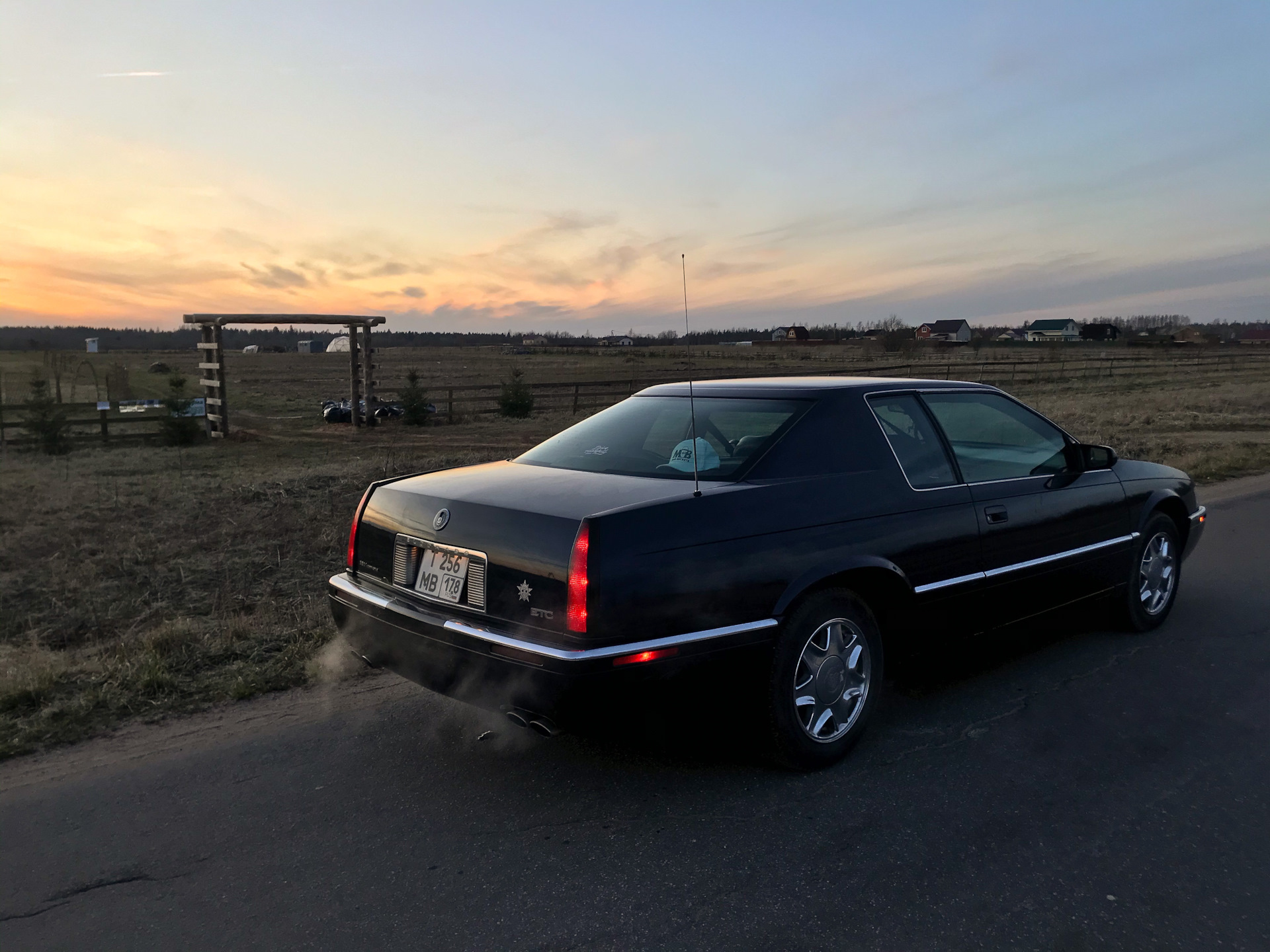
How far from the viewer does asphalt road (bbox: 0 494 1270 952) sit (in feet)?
8.30

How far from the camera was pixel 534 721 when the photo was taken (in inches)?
118

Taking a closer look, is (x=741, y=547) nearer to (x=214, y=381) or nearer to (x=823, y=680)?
(x=823, y=680)

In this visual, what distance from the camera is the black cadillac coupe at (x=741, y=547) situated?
3002mm

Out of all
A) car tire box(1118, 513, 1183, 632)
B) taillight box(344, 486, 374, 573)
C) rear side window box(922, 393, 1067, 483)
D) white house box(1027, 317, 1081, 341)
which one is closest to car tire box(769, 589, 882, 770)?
rear side window box(922, 393, 1067, 483)

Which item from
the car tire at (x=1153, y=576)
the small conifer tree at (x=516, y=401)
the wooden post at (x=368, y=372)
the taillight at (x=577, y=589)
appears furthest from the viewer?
the small conifer tree at (x=516, y=401)

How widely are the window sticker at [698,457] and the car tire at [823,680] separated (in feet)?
2.26

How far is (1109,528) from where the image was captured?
4863 mm

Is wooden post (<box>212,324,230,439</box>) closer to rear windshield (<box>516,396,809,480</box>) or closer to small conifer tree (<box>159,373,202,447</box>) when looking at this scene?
small conifer tree (<box>159,373,202,447</box>)

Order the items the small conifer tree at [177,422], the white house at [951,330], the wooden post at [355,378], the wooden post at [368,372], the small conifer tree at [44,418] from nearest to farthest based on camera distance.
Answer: the small conifer tree at [44,418] → the small conifer tree at [177,422] → the wooden post at [355,378] → the wooden post at [368,372] → the white house at [951,330]

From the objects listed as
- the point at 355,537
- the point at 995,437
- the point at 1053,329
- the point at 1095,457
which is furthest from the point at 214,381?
the point at 1053,329

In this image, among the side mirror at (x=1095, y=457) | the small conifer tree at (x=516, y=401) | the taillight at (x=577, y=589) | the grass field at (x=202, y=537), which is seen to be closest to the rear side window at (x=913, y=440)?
the side mirror at (x=1095, y=457)

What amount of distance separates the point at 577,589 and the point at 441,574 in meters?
0.71

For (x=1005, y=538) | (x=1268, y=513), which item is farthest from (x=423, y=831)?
(x=1268, y=513)

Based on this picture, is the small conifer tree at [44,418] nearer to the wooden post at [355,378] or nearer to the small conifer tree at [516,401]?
the wooden post at [355,378]
